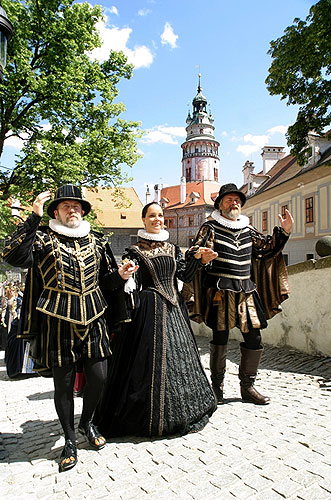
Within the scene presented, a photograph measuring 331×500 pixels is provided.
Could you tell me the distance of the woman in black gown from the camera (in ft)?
10.5

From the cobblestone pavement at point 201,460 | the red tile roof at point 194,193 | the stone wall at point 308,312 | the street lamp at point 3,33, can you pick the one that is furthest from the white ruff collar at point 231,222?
the red tile roof at point 194,193

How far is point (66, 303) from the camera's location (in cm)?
294

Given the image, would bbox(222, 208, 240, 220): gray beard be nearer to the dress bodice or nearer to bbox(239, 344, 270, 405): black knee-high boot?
the dress bodice

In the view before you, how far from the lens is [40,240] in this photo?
9.80 feet

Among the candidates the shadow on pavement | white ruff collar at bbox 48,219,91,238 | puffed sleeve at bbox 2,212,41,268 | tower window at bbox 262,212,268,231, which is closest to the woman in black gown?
white ruff collar at bbox 48,219,91,238

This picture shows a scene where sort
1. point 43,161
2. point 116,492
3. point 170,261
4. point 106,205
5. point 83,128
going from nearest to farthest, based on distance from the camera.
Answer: point 116,492 < point 170,261 < point 43,161 < point 83,128 < point 106,205

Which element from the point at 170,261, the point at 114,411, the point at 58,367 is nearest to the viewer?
the point at 58,367

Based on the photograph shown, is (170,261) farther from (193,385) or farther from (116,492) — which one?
(116,492)

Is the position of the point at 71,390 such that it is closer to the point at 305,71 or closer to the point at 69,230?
the point at 69,230

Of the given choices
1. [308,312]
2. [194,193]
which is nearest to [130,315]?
[308,312]

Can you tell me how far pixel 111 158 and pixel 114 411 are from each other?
1253cm

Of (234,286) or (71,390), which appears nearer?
(71,390)

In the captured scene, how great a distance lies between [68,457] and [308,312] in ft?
15.2

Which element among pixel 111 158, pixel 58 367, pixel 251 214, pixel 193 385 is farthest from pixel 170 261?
pixel 251 214
